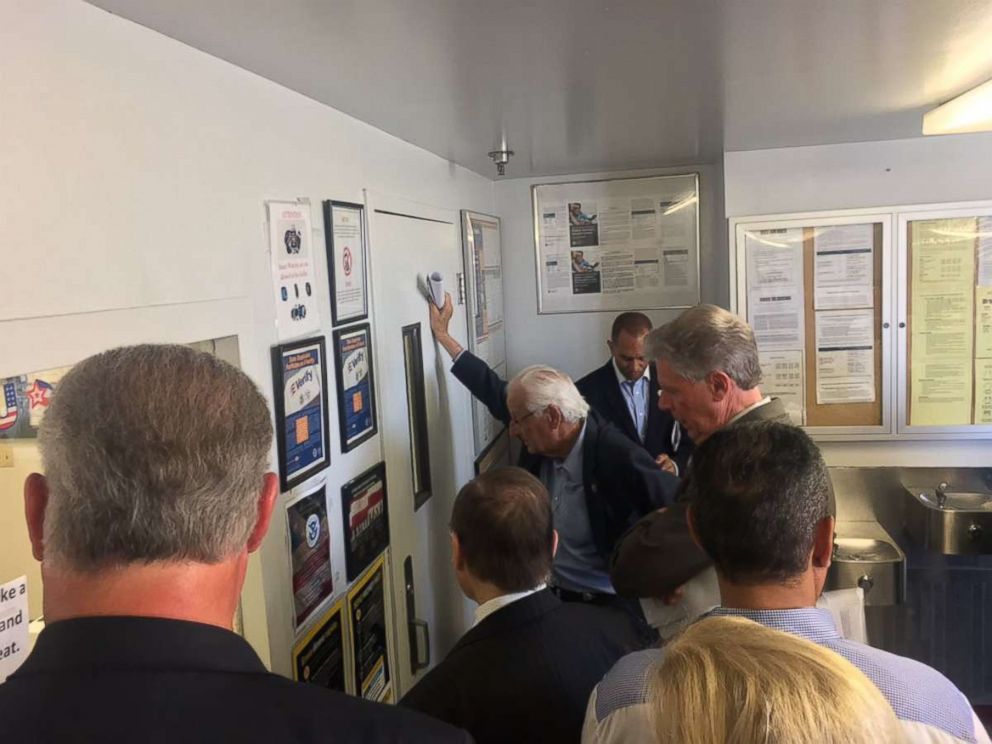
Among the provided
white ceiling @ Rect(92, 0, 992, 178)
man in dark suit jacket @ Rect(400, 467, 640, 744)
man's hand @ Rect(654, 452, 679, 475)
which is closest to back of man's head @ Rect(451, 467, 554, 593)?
man in dark suit jacket @ Rect(400, 467, 640, 744)

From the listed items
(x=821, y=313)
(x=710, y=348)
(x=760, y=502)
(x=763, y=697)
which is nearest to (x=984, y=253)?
(x=821, y=313)

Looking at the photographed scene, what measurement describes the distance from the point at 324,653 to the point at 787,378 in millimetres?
1970

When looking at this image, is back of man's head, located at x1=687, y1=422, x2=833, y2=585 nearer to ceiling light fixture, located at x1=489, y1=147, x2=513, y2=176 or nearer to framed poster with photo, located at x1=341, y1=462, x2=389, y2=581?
framed poster with photo, located at x1=341, y1=462, x2=389, y2=581

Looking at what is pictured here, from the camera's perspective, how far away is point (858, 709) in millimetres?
677

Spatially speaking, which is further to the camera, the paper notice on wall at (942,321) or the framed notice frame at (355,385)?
the paper notice on wall at (942,321)

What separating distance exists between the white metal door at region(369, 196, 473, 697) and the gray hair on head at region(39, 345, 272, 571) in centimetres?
142

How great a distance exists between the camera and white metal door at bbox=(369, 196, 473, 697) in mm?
2243

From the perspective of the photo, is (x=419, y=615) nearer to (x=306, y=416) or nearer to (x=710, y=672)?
(x=306, y=416)

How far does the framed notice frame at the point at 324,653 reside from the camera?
5.58 ft

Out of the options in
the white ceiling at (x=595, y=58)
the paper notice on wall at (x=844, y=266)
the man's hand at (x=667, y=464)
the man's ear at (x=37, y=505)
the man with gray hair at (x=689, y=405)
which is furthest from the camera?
the paper notice on wall at (x=844, y=266)

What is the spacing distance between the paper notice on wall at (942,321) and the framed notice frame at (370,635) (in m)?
2.05

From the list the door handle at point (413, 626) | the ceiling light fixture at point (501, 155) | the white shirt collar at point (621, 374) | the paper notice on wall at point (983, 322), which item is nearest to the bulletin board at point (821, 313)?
the paper notice on wall at point (983, 322)

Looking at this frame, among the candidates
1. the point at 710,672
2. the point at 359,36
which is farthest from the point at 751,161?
the point at 710,672

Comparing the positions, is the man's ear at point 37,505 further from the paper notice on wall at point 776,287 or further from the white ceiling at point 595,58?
the paper notice on wall at point 776,287
